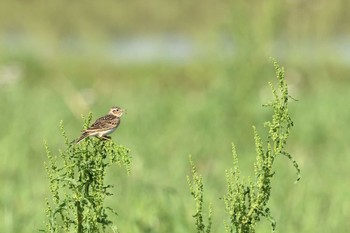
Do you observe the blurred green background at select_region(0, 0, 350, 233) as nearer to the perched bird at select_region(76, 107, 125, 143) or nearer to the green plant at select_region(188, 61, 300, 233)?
the perched bird at select_region(76, 107, 125, 143)

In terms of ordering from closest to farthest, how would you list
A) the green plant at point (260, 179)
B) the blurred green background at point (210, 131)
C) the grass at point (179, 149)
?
the green plant at point (260, 179), the grass at point (179, 149), the blurred green background at point (210, 131)

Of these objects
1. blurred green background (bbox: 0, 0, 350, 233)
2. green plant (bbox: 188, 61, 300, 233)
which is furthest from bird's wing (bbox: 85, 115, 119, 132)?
blurred green background (bbox: 0, 0, 350, 233)

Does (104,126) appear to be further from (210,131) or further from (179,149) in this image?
(210,131)

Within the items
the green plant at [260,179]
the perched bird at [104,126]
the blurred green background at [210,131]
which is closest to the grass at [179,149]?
the blurred green background at [210,131]

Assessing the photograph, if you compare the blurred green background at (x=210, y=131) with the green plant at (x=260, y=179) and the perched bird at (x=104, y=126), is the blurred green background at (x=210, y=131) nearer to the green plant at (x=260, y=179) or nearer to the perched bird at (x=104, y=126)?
the perched bird at (x=104, y=126)

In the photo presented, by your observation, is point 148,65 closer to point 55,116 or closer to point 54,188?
point 55,116

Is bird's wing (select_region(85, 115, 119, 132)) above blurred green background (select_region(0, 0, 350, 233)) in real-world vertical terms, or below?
below

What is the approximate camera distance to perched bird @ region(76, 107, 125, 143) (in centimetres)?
374

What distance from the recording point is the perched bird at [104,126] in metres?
3.74

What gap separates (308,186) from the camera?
24.8ft

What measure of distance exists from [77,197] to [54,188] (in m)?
0.17

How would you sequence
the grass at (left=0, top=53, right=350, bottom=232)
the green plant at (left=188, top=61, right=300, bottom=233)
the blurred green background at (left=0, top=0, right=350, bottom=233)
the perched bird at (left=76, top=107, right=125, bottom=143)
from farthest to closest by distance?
the blurred green background at (left=0, top=0, right=350, bottom=233) < the grass at (left=0, top=53, right=350, bottom=232) < the perched bird at (left=76, top=107, right=125, bottom=143) < the green plant at (left=188, top=61, right=300, bottom=233)

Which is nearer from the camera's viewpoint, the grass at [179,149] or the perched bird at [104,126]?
the perched bird at [104,126]

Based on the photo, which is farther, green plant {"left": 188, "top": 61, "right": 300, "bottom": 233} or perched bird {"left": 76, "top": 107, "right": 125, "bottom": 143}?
perched bird {"left": 76, "top": 107, "right": 125, "bottom": 143}
